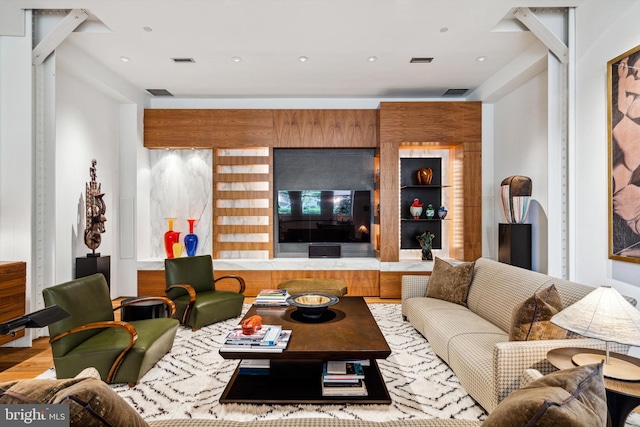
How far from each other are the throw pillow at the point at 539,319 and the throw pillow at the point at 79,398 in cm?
195

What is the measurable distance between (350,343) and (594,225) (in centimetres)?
225

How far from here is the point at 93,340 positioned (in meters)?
2.57

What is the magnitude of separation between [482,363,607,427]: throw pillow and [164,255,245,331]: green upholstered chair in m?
3.24

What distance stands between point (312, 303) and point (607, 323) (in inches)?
78.2

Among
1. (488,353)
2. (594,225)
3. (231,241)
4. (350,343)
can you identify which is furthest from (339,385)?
(231,241)

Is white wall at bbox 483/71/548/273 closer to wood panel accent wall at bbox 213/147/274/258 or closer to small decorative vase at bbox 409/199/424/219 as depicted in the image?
small decorative vase at bbox 409/199/424/219

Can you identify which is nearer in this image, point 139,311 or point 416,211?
point 139,311

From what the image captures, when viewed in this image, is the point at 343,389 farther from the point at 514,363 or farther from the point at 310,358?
the point at 514,363

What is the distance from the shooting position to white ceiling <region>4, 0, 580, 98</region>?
3.18 m

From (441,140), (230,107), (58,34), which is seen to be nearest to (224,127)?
(230,107)

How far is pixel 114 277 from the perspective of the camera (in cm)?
512

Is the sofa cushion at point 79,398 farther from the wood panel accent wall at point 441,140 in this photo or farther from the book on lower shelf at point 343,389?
the wood panel accent wall at point 441,140

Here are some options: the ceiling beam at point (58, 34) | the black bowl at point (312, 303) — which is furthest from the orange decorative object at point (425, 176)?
the ceiling beam at point (58, 34)

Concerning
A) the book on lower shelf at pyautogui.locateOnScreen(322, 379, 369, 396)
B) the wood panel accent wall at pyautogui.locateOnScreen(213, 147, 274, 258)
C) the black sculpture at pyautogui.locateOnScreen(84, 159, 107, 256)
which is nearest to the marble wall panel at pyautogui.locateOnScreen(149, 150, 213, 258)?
the wood panel accent wall at pyautogui.locateOnScreen(213, 147, 274, 258)
